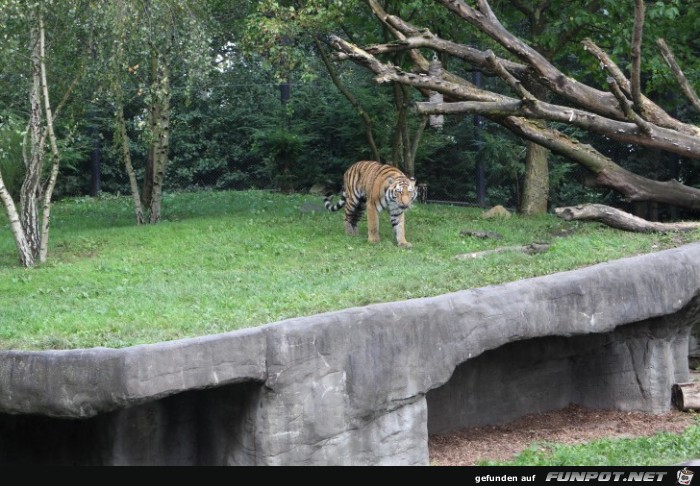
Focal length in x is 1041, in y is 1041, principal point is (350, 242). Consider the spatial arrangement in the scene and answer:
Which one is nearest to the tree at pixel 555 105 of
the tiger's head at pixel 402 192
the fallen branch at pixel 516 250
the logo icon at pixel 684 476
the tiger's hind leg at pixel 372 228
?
the tiger's head at pixel 402 192

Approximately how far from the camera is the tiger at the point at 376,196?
13.3 metres

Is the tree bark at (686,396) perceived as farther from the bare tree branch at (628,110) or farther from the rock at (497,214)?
the rock at (497,214)

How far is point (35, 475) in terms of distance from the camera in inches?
287

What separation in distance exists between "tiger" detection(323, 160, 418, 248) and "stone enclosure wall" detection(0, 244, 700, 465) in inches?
157

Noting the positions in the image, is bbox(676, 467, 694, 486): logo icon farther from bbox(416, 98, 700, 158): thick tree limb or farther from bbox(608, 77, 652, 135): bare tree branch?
bbox(416, 98, 700, 158): thick tree limb

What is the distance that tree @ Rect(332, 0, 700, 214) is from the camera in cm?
1220

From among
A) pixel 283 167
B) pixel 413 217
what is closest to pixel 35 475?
pixel 413 217

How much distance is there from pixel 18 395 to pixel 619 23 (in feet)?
35.7

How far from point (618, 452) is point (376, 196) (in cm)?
600

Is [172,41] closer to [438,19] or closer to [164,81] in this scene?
[164,81]

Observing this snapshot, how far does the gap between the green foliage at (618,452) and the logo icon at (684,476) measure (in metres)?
0.54

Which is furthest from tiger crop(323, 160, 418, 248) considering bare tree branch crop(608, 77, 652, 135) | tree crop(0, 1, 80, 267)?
tree crop(0, 1, 80, 267)

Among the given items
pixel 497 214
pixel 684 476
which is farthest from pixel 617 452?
pixel 497 214

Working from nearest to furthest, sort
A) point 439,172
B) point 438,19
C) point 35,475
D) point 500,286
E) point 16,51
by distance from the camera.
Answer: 1. point 35,475
2. point 500,286
3. point 16,51
4. point 438,19
5. point 439,172
